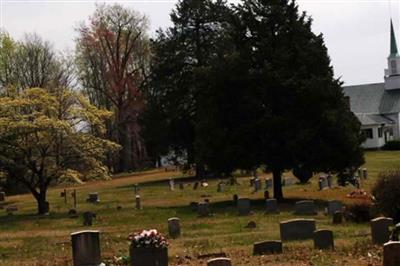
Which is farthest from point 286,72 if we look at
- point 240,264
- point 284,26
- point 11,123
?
point 240,264

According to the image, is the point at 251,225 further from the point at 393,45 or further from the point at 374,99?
the point at 393,45

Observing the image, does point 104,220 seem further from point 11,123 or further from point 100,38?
point 100,38

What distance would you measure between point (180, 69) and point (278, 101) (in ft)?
72.5

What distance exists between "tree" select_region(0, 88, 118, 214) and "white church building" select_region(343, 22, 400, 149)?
2198 inches

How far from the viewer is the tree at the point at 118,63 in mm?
68562

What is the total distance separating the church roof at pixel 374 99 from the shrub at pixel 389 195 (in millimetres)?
73375

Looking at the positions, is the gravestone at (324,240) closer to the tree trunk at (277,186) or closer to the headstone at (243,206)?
the headstone at (243,206)

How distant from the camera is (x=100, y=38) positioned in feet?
224

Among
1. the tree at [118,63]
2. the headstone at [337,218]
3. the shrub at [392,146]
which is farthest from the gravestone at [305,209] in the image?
the shrub at [392,146]

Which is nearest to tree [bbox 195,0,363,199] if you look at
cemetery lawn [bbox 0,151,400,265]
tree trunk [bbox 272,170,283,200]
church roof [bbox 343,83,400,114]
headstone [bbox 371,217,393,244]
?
tree trunk [bbox 272,170,283,200]

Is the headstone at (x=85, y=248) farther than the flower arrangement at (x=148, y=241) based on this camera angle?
Yes

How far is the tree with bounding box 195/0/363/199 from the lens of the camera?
3180cm

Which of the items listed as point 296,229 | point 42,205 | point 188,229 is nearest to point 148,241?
point 296,229

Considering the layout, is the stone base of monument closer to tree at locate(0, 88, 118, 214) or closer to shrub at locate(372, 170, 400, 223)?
shrub at locate(372, 170, 400, 223)
